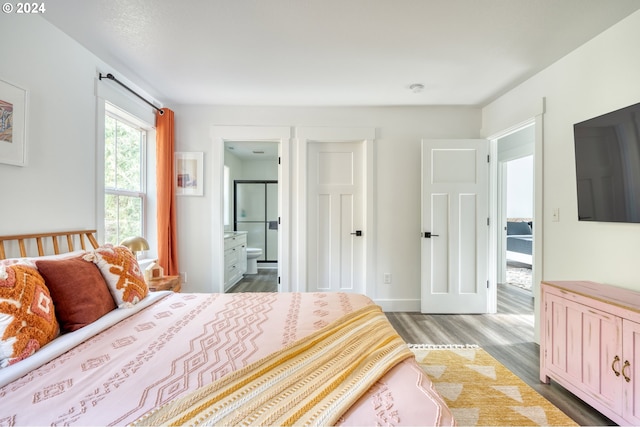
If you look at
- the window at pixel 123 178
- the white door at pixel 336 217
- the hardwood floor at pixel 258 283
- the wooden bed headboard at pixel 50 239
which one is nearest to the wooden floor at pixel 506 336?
the white door at pixel 336 217

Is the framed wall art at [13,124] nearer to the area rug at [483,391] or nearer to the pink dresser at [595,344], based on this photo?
the area rug at [483,391]

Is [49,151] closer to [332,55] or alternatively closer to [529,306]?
[332,55]

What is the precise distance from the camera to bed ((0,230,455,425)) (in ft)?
2.81

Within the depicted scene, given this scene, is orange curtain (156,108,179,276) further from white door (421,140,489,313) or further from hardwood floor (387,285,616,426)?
white door (421,140,489,313)

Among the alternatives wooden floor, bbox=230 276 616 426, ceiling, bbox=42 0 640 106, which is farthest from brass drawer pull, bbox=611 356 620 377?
ceiling, bbox=42 0 640 106

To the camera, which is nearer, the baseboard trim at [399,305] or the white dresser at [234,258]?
the baseboard trim at [399,305]

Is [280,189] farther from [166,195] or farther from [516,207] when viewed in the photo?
[516,207]

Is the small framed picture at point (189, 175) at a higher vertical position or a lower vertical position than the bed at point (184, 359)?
higher

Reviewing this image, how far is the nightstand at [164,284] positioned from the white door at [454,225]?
270 cm

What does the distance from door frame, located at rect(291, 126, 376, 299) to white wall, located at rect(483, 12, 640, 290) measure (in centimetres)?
161

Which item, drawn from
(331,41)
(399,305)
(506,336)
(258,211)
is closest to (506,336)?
(506,336)

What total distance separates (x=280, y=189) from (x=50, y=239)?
7.03ft

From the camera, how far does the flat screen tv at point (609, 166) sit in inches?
70.8

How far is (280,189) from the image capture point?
3.60 metres
